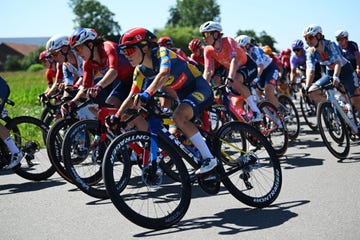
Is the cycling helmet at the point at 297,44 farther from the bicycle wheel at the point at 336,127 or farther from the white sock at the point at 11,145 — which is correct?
the white sock at the point at 11,145

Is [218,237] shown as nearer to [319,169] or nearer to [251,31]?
[319,169]

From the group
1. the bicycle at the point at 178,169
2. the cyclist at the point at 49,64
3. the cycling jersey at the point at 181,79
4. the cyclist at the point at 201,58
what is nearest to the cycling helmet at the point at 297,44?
the cyclist at the point at 201,58

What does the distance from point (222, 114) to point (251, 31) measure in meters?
122

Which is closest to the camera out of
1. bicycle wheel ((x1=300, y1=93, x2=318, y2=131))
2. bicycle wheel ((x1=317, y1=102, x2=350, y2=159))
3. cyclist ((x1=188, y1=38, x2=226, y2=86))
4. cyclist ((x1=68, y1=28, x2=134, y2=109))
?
cyclist ((x1=68, y1=28, x2=134, y2=109))

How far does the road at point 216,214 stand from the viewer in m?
4.60

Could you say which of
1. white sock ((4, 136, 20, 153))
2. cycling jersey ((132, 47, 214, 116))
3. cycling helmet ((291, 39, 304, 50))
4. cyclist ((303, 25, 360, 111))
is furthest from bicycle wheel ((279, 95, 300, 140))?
white sock ((4, 136, 20, 153))

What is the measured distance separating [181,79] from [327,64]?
176 inches

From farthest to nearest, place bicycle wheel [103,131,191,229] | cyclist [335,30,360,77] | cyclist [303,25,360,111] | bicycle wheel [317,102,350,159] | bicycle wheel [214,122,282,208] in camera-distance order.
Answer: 1. cyclist [335,30,360,77]
2. cyclist [303,25,360,111]
3. bicycle wheel [317,102,350,159]
4. bicycle wheel [214,122,282,208]
5. bicycle wheel [103,131,191,229]

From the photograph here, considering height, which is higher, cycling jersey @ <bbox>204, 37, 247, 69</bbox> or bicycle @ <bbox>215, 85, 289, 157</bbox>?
cycling jersey @ <bbox>204, 37, 247, 69</bbox>

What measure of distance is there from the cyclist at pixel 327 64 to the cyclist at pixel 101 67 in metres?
3.45

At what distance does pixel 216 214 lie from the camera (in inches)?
208

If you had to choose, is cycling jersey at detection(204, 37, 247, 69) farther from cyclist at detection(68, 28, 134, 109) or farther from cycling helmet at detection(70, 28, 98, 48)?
cycling helmet at detection(70, 28, 98, 48)

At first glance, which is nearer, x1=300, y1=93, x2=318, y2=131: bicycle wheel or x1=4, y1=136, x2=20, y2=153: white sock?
x1=4, y1=136, x2=20, y2=153: white sock

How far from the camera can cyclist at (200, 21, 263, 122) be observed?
8.34 meters
